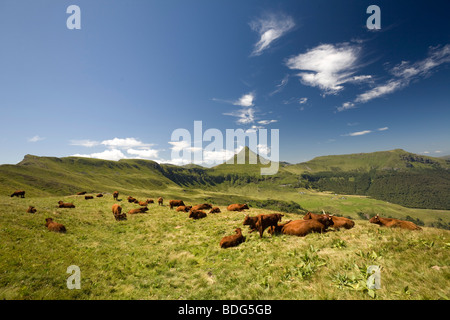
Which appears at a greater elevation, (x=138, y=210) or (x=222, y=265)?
(x=222, y=265)

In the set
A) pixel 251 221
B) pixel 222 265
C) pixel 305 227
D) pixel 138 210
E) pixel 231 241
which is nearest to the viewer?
pixel 222 265

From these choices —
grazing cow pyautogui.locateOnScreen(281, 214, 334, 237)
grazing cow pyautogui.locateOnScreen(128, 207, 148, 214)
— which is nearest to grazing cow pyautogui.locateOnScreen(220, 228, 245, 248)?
grazing cow pyautogui.locateOnScreen(281, 214, 334, 237)

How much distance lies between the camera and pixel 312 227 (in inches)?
504

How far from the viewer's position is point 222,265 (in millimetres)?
10578

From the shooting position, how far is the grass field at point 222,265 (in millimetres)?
6516

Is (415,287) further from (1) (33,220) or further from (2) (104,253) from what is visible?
(1) (33,220)

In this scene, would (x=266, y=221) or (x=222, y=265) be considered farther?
(x=266, y=221)

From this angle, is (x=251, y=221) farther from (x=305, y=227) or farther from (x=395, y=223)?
(x=395, y=223)

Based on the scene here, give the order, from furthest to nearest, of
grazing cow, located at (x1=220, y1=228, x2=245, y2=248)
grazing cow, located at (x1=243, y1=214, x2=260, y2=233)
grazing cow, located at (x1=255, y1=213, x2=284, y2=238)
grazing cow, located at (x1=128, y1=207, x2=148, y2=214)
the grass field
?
grazing cow, located at (x1=128, y1=207, x2=148, y2=214)
grazing cow, located at (x1=243, y1=214, x2=260, y2=233)
grazing cow, located at (x1=255, y1=213, x2=284, y2=238)
grazing cow, located at (x1=220, y1=228, x2=245, y2=248)
the grass field

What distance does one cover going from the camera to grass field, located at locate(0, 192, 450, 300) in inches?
257

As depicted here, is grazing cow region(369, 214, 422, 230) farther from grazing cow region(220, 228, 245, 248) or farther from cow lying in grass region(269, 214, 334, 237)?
grazing cow region(220, 228, 245, 248)

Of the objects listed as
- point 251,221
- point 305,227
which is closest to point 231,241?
point 251,221

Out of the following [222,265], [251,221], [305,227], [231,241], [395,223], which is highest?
[305,227]

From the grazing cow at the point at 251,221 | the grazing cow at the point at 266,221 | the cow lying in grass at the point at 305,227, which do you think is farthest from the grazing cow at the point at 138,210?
the cow lying in grass at the point at 305,227
